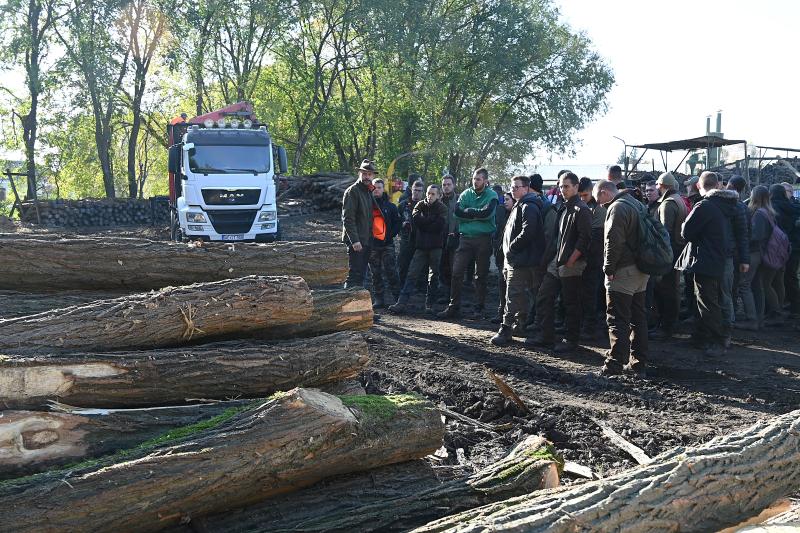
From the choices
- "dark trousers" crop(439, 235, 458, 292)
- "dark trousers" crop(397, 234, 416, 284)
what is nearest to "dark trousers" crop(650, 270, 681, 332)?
"dark trousers" crop(439, 235, 458, 292)

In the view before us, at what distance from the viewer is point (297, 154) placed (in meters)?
33.8

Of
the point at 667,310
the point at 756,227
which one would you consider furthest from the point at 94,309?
the point at 756,227

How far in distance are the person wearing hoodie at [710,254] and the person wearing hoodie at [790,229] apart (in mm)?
2214

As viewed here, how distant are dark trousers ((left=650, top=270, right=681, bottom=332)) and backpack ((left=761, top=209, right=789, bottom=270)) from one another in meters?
1.59

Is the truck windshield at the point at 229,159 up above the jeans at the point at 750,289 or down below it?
above

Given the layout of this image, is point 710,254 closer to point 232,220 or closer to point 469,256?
point 469,256

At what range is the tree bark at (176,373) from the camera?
13.5 feet

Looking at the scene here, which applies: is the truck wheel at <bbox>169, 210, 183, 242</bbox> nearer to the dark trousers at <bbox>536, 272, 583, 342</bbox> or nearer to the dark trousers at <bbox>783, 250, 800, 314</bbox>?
the dark trousers at <bbox>536, 272, 583, 342</bbox>

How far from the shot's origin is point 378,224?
1136 cm

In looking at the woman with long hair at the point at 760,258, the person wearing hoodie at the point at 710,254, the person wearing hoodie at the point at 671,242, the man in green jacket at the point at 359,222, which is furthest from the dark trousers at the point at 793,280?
the man in green jacket at the point at 359,222

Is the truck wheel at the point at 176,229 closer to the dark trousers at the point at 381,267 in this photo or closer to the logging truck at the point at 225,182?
the logging truck at the point at 225,182

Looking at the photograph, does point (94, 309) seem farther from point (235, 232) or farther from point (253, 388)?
point (235, 232)

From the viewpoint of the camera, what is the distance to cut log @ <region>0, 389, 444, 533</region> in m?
3.44

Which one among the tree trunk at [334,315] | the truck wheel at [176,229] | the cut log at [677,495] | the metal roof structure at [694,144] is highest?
the metal roof structure at [694,144]
